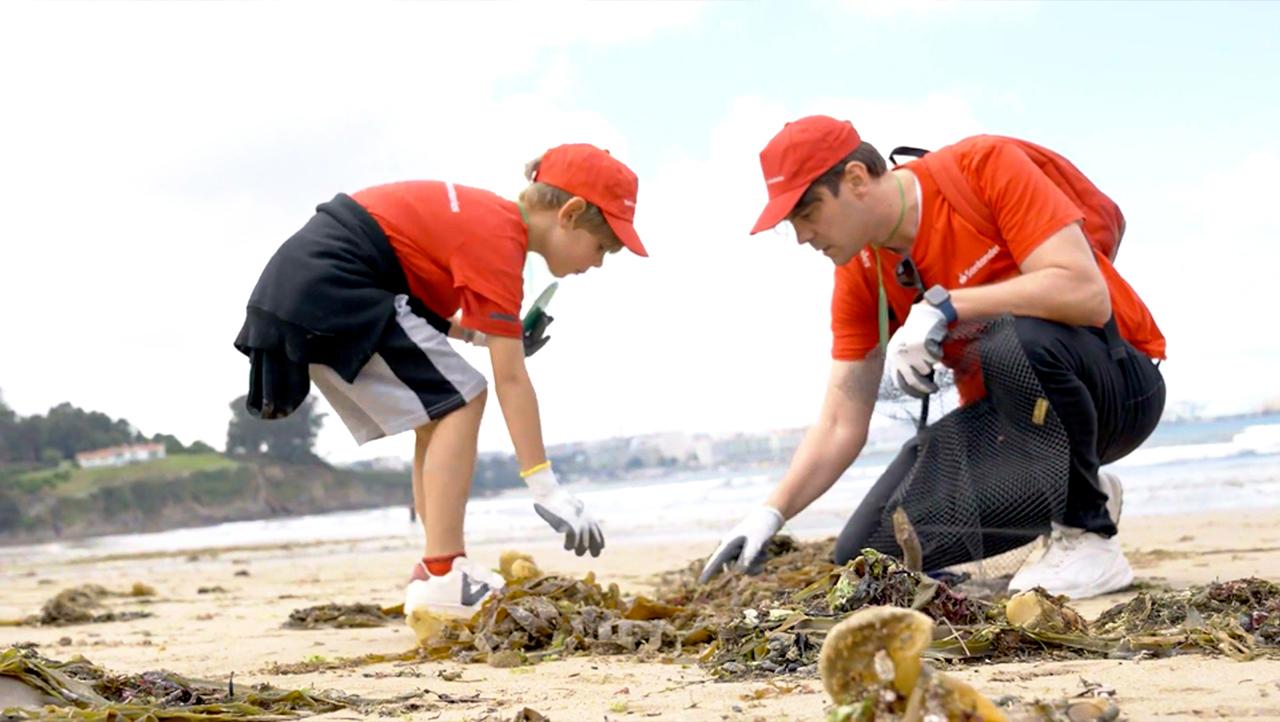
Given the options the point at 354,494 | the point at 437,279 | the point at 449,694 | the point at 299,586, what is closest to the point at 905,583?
the point at 449,694

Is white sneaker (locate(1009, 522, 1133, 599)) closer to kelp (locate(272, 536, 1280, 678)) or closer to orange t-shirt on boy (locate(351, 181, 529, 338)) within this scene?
kelp (locate(272, 536, 1280, 678))

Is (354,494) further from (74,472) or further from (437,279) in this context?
A: (437,279)

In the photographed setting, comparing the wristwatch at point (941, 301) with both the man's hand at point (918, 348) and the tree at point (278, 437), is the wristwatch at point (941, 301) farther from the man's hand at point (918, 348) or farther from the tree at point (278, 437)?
the tree at point (278, 437)

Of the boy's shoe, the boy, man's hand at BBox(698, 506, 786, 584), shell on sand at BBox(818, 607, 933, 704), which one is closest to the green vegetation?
the boy

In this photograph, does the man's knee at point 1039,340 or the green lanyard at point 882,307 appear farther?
the green lanyard at point 882,307

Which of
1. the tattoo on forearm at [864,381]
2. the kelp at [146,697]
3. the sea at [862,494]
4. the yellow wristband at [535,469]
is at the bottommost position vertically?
the sea at [862,494]

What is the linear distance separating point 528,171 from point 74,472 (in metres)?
40.9

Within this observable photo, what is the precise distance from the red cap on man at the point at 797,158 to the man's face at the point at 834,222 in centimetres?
6

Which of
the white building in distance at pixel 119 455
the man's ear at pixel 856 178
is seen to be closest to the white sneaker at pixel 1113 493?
the man's ear at pixel 856 178

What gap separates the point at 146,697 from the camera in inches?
89.1

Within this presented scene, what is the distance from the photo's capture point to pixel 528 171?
160 inches

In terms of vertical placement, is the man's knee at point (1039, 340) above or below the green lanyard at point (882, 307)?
below

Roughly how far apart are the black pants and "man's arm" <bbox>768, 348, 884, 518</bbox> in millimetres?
268

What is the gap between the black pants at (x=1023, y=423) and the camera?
358 cm
